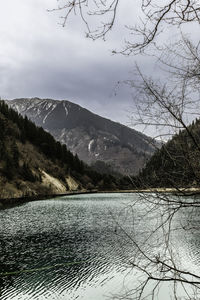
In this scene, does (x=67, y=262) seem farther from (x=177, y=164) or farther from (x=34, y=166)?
(x=34, y=166)

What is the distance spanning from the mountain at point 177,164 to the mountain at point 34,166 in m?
85.2

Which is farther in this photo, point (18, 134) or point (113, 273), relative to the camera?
point (18, 134)

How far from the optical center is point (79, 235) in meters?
27.8

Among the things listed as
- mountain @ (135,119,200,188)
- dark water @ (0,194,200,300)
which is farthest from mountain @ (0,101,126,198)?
mountain @ (135,119,200,188)

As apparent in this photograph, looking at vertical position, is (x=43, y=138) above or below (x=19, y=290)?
above

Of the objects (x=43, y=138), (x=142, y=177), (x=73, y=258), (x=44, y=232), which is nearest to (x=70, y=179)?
(x=43, y=138)

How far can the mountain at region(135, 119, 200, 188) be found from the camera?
3555 millimetres

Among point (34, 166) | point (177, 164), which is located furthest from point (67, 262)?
point (34, 166)

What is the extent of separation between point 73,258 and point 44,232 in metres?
11.3

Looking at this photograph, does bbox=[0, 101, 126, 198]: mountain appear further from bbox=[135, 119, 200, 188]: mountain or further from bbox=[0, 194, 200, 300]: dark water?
bbox=[135, 119, 200, 188]: mountain

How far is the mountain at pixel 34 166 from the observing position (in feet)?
312

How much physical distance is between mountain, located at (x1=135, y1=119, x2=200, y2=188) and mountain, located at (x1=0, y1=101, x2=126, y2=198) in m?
85.2

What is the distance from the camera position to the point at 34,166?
114750mm

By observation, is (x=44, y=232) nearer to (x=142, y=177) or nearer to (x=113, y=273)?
(x=113, y=273)
